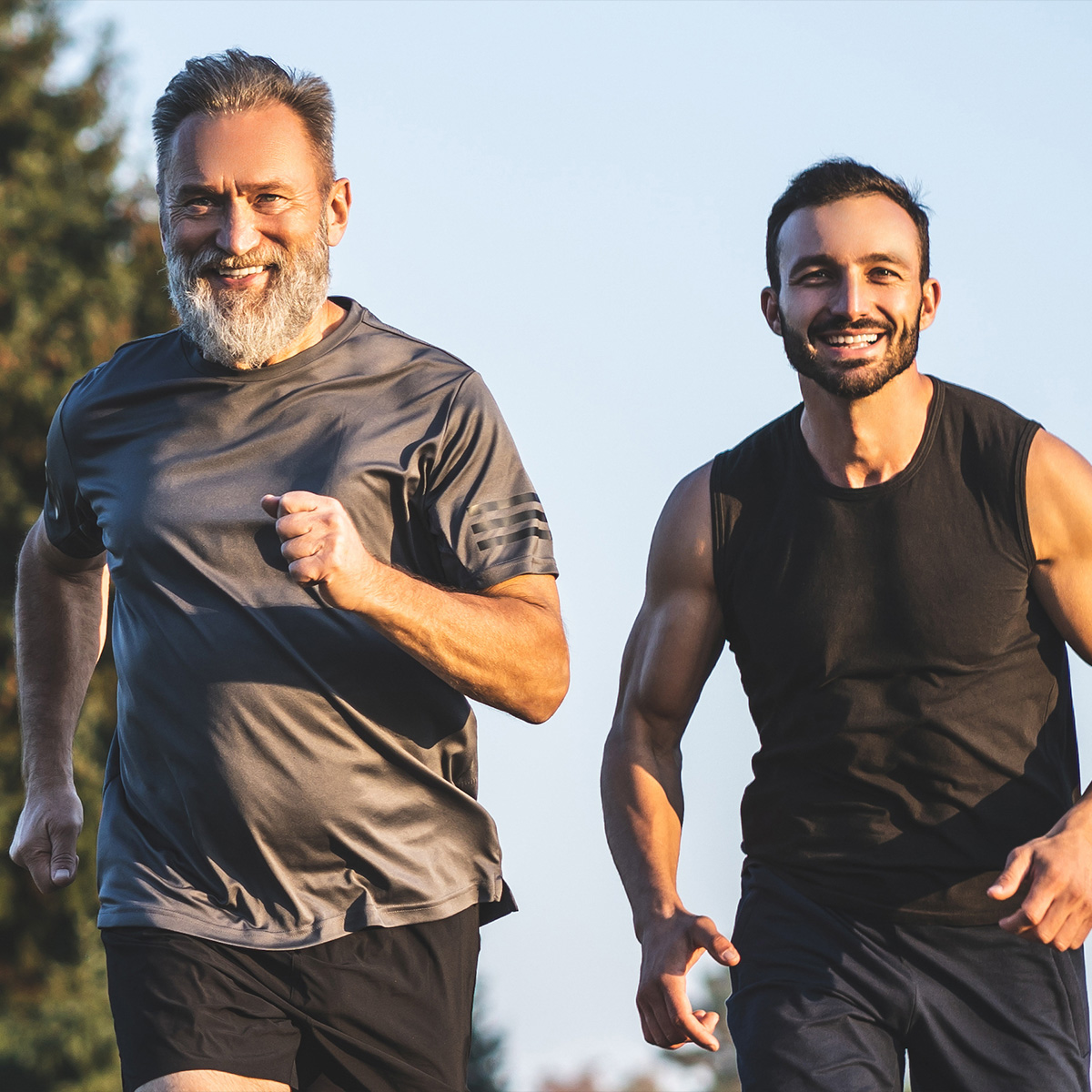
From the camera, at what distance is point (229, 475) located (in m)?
3.66

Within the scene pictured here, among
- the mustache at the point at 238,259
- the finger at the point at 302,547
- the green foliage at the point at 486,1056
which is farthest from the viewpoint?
the green foliage at the point at 486,1056

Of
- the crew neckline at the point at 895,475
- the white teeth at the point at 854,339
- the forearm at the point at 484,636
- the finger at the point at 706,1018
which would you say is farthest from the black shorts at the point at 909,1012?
the white teeth at the point at 854,339

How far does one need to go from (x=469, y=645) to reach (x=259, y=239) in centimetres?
116

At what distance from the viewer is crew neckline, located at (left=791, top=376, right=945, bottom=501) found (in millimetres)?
3939

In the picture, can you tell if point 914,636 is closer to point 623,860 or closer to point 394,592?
point 623,860

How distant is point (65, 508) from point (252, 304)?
0.76 metres

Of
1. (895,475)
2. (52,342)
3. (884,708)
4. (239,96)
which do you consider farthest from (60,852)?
(52,342)

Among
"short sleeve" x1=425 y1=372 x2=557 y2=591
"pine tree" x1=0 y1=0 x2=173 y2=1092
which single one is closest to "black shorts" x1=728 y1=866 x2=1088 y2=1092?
"short sleeve" x1=425 y1=372 x2=557 y2=591

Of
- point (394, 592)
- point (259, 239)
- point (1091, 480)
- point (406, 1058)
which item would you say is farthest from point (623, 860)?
point (259, 239)

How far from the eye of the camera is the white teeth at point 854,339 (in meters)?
3.97

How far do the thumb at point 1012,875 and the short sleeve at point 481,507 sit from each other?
3.78 feet

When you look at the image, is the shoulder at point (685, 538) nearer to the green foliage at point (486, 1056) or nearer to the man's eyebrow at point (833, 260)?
the man's eyebrow at point (833, 260)

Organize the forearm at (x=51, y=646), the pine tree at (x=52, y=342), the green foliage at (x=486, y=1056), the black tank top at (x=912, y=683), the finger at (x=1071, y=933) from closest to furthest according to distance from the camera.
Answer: the finger at (x=1071, y=933)
the black tank top at (x=912, y=683)
the forearm at (x=51, y=646)
the pine tree at (x=52, y=342)
the green foliage at (x=486, y=1056)

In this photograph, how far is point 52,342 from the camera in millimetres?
13859
